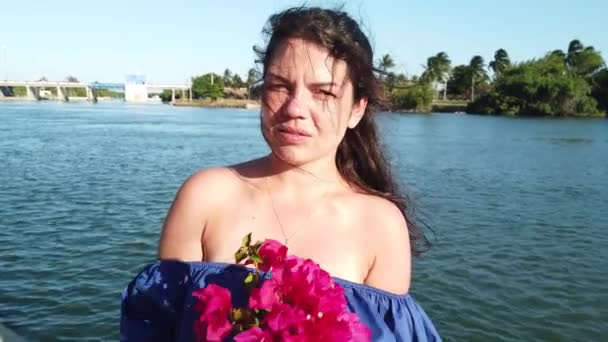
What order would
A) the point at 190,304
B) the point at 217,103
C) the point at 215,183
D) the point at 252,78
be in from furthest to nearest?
the point at 217,103 < the point at 252,78 < the point at 215,183 < the point at 190,304

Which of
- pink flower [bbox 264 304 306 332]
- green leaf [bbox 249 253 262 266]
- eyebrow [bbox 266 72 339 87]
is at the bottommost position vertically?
pink flower [bbox 264 304 306 332]

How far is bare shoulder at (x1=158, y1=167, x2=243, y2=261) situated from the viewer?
1914 mm

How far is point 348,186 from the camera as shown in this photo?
220 centimetres

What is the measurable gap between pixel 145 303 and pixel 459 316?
7.51 meters

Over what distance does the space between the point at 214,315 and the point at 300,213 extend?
694 millimetres

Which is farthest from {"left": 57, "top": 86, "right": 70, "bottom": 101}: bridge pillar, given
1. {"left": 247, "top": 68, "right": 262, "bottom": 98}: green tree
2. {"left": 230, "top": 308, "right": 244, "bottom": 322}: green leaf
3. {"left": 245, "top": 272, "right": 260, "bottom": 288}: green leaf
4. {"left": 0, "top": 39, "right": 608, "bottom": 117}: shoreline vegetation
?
{"left": 230, "top": 308, "right": 244, "bottom": 322}: green leaf

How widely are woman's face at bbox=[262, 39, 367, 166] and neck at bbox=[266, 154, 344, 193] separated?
63mm

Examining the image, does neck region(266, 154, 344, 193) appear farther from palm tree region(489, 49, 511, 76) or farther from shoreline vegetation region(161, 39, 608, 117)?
palm tree region(489, 49, 511, 76)

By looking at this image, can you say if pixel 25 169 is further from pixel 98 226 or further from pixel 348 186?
pixel 348 186

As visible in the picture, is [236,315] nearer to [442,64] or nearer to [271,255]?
[271,255]

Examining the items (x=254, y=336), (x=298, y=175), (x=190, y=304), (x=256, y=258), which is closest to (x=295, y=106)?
(x=298, y=175)

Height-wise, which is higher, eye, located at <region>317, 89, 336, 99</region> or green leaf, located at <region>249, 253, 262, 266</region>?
eye, located at <region>317, 89, 336, 99</region>

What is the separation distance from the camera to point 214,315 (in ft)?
4.52

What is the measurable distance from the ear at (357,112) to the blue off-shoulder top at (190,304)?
0.64m
